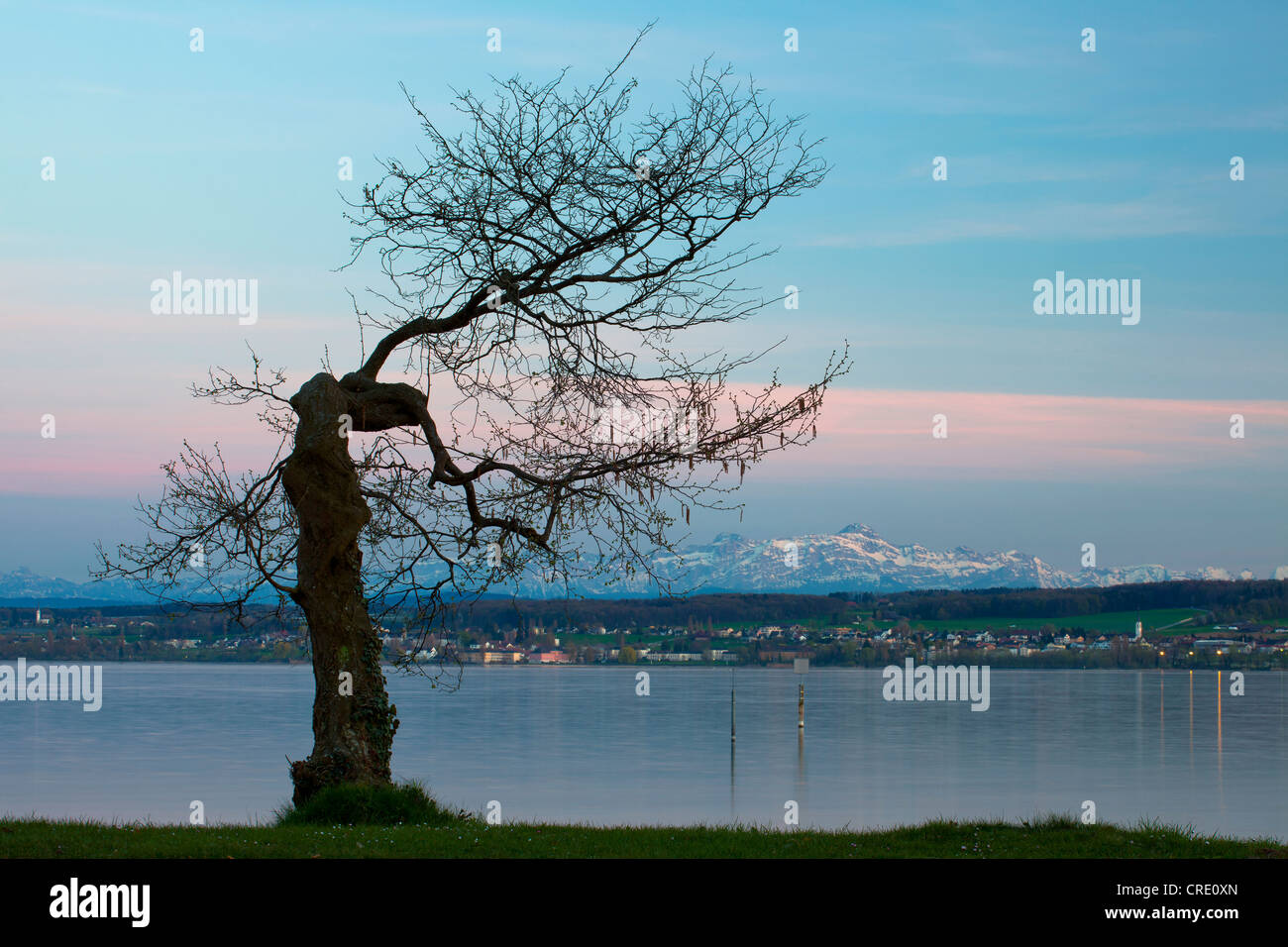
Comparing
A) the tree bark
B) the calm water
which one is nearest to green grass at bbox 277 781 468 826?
the tree bark

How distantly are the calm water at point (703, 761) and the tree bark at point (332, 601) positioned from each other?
11720mm

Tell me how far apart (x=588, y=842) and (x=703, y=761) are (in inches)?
2456

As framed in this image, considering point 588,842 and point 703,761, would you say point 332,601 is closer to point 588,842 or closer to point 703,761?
point 588,842

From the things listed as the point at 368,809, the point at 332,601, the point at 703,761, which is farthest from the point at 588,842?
the point at 703,761

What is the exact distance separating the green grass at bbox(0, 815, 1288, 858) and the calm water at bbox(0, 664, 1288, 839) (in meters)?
14.4

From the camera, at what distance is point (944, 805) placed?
53094 millimetres

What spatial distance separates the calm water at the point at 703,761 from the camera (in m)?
51.6

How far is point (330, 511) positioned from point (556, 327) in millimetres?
4219

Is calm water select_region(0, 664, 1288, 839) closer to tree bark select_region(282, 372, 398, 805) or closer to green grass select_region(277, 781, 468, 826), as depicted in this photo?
tree bark select_region(282, 372, 398, 805)

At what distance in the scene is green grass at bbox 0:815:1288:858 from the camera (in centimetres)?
1309

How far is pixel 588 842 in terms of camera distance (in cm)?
1474

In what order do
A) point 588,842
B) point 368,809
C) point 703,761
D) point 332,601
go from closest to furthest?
1. point 588,842
2. point 368,809
3. point 332,601
4. point 703,761

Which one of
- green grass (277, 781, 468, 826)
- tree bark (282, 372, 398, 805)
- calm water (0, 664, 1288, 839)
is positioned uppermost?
tree bark (282, 372, 398, 805)

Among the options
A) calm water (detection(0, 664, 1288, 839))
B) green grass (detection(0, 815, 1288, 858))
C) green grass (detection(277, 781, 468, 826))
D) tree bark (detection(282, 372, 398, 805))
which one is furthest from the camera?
calm water (detection(0, 664, 1288, 839))
